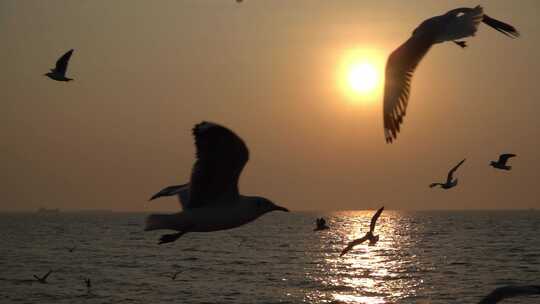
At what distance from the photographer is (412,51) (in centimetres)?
896

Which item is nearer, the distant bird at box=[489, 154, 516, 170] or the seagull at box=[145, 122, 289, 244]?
the seagull at box=[145, 122, 289, 244]

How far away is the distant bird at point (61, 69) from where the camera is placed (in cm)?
2585

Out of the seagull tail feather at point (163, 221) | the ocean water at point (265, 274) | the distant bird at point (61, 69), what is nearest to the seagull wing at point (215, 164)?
the seagull tail feather at point (163, 221)

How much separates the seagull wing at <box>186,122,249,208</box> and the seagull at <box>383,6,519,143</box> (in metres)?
1.80

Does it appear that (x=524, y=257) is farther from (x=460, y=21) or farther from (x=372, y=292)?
(x=460, y=21)

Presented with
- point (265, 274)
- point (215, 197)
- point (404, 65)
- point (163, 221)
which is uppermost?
point (404, 65)

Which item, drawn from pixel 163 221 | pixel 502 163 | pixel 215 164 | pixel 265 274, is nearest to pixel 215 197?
pixel 163 221

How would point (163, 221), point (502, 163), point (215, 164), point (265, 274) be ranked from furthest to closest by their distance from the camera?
point (265, 274), point (502, 163), point (163, 221), point (215, 164)

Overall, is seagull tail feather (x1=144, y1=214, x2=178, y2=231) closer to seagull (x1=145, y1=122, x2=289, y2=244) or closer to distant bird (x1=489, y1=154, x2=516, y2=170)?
seagull (x1=145, y1=122, x2=289, y2=244)

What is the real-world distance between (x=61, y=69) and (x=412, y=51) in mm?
19311

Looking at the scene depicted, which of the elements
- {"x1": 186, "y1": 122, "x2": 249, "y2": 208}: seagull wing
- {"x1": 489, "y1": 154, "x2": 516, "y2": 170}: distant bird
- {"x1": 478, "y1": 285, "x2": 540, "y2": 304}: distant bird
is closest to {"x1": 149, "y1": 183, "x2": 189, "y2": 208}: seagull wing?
{"x1": 186, "y1": 122, "x2": 249, "y2": 208}: seagull wing

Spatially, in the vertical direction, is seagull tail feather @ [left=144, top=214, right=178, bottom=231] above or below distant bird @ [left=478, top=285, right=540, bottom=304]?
above

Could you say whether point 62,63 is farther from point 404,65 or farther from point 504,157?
point 404,65

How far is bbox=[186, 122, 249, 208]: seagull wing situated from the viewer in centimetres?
910
